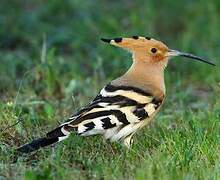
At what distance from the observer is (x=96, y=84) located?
6.39m

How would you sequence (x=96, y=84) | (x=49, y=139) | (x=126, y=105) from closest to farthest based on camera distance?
(x=49, y=139)
(x=126, y=105)
(x=96, y=84)

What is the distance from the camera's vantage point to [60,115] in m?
5.43

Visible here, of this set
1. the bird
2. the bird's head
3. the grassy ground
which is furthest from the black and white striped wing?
the bird's head

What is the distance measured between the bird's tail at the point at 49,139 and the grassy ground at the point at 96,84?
4 cm

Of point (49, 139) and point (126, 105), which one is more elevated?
point (126, 105)

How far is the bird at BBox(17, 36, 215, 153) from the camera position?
4.33 m

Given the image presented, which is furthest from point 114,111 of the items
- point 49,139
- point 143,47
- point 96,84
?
point 96,84

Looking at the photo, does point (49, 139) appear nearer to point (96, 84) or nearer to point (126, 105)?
point (126, 105)

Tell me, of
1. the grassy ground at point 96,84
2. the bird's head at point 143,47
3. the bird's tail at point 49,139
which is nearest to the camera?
the grassy ground at point 96,84

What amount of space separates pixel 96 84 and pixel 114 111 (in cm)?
202

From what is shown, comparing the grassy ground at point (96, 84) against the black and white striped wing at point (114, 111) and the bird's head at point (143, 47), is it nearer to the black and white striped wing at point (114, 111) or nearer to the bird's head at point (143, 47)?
the black and white striped wing at point (114, 111)

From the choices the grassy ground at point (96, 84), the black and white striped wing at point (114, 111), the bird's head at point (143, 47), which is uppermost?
the bird's head at point (143, 47)

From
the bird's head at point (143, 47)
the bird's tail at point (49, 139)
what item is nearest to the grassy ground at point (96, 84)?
the bird's tail at point (49, 139)

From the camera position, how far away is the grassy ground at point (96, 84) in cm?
414
